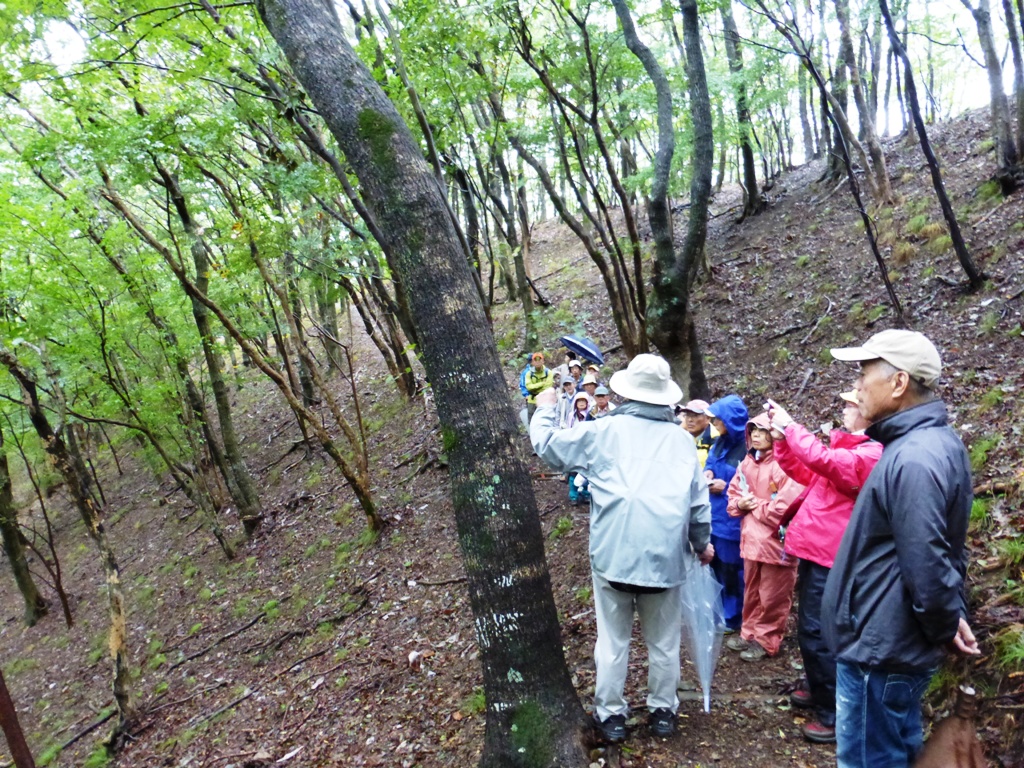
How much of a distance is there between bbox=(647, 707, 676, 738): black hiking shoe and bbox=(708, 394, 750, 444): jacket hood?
2215 millimetres

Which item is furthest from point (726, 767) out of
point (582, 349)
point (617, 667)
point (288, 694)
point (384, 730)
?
point (582, 349)

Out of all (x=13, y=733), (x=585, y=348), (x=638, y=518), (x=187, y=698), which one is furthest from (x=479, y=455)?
(x=187, y=698)

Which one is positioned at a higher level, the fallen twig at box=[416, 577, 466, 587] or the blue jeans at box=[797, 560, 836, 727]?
the blue jeans at box=[797, 560, 836, 727]

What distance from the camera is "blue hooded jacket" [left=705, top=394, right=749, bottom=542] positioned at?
16.0 ft

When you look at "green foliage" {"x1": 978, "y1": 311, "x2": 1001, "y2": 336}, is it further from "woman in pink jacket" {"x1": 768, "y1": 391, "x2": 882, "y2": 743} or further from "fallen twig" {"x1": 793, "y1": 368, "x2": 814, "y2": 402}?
"woman in pink jacket" {"x1": 768, "y1": 391, "x2": 882, "y2": 743}

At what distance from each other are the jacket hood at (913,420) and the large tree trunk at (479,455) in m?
1.76

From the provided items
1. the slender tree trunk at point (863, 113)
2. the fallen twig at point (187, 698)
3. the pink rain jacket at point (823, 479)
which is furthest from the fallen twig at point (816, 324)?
the fallen twig at point (187, 698)

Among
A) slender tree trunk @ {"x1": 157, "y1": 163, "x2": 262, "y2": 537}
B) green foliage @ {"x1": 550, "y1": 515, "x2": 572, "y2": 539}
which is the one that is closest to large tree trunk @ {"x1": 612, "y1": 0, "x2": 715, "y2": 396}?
green foliage @ {"x1": 550, "y1": 515, "x2": 572, "y2": 539}

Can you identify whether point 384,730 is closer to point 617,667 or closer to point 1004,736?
point 617,667

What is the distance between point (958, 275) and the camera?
859cm

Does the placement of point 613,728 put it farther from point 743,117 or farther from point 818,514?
point 743,117

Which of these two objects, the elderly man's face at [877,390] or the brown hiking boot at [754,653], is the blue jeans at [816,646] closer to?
the brown hiking boot at [754,653]

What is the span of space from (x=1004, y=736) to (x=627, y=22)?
7.67 m

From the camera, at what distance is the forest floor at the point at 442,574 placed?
13.9 feet
